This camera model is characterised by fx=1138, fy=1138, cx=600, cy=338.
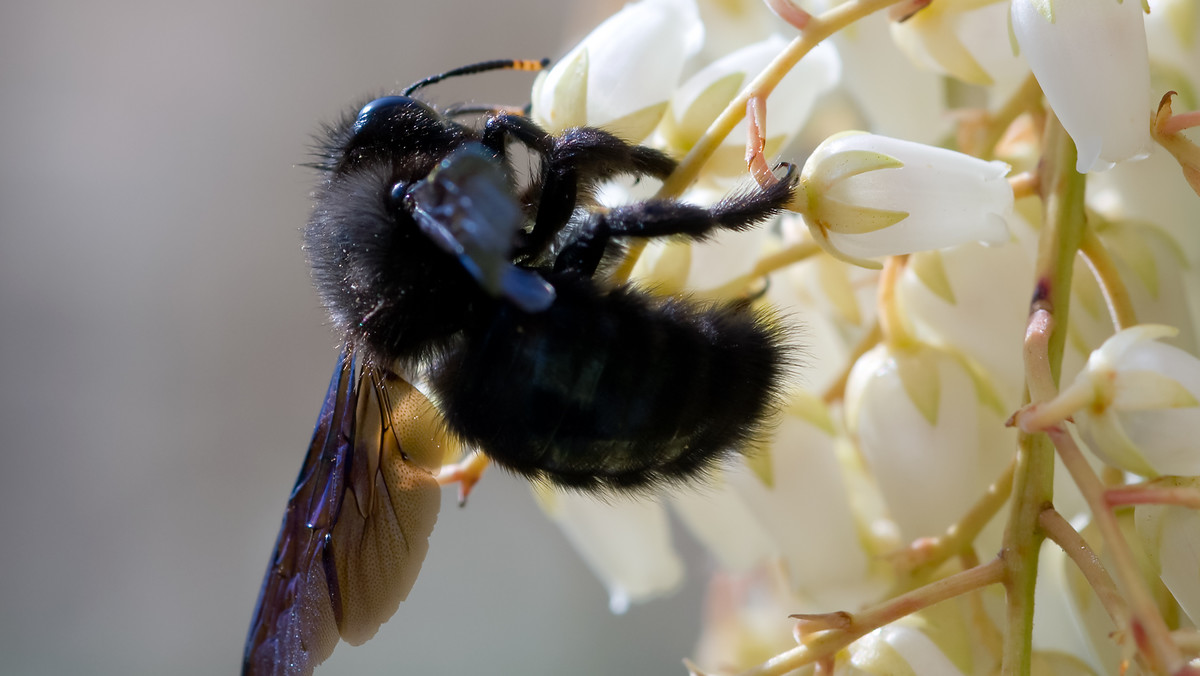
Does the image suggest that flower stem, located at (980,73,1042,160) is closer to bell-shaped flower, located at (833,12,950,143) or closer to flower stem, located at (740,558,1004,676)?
bell-shaped flower, located at (833,12,950,143)

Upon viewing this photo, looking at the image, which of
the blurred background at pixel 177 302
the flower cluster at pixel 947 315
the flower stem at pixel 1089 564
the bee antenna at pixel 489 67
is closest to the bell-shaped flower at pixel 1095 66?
the flower cluster at pixel 947 315

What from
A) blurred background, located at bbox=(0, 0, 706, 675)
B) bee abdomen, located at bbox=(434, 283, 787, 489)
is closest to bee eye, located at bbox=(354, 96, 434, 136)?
bee abdomen, located at bbox=(434, 283, 787, 489)

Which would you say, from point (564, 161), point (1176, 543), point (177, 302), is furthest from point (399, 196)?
point (177, 302)

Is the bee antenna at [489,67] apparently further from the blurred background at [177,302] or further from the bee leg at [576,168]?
the blurred background at [177,302]

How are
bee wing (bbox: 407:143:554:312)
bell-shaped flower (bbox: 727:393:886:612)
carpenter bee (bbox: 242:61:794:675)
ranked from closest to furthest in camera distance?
bee wing (bbox: 407:143:554:312) < carpenter bee (bbox: 242:61:794:675) < bell-shaped flower (bbox: 727:393:886:612)

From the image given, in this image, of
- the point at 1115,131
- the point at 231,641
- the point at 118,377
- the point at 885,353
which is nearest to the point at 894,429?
the point at 885,353

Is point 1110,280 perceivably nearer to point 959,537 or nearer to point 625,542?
point 959,537

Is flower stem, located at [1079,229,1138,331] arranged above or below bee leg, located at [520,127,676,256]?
below
